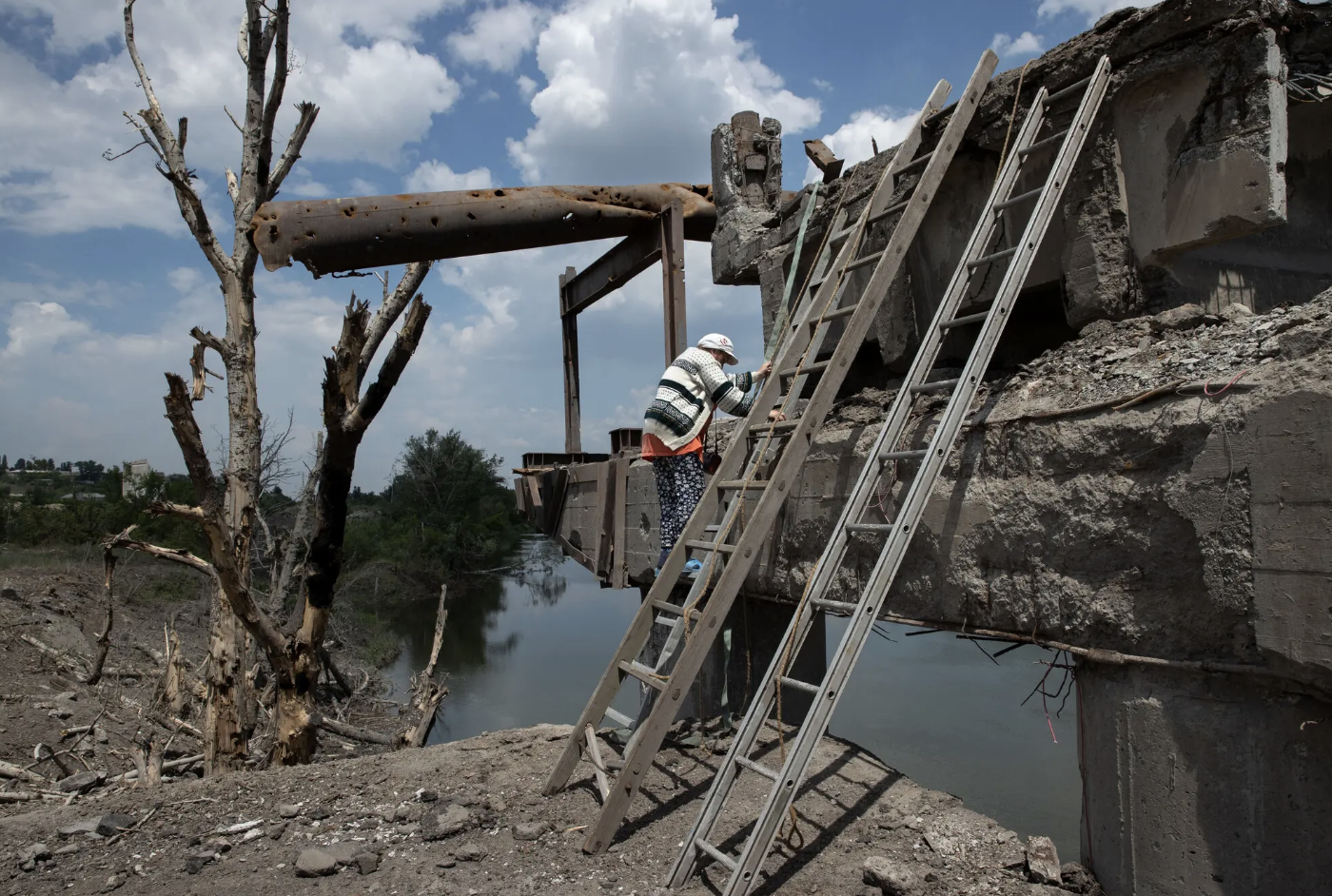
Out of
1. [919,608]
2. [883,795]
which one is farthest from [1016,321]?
[883,795]

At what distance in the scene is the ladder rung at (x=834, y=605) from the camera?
3.84 m

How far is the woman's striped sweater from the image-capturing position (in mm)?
5336

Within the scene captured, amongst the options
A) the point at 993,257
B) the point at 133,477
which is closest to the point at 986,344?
the point at 993,257

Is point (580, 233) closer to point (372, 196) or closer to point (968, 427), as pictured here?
point (372, 196)

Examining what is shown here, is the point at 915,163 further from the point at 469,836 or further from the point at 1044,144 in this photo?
the point at 469,836

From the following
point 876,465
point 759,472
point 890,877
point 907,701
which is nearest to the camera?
point 890,877

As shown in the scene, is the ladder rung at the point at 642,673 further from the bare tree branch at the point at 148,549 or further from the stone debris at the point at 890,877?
the bare tree branch at the point at 148,549

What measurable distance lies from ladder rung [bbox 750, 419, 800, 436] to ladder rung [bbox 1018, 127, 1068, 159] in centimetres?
169

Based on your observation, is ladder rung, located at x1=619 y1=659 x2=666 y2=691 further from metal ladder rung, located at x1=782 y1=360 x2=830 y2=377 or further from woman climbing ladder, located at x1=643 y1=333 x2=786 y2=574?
metal ladder rung, located at x1=782 y1=360 x2=830 y2=377

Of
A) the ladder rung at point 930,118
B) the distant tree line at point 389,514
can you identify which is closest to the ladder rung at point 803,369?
the ladder rung at point 930,118

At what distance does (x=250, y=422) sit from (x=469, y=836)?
4516mm

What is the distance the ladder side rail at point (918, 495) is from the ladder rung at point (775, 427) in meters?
0.87

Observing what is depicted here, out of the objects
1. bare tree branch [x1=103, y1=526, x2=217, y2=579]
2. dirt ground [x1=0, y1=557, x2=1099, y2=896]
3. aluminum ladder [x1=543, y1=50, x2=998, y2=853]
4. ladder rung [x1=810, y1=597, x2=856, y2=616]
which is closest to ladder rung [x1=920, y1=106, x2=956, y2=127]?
aluminum ladder [x1=543, y1=50, x2=998, y2=853]

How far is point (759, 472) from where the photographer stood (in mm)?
5344
